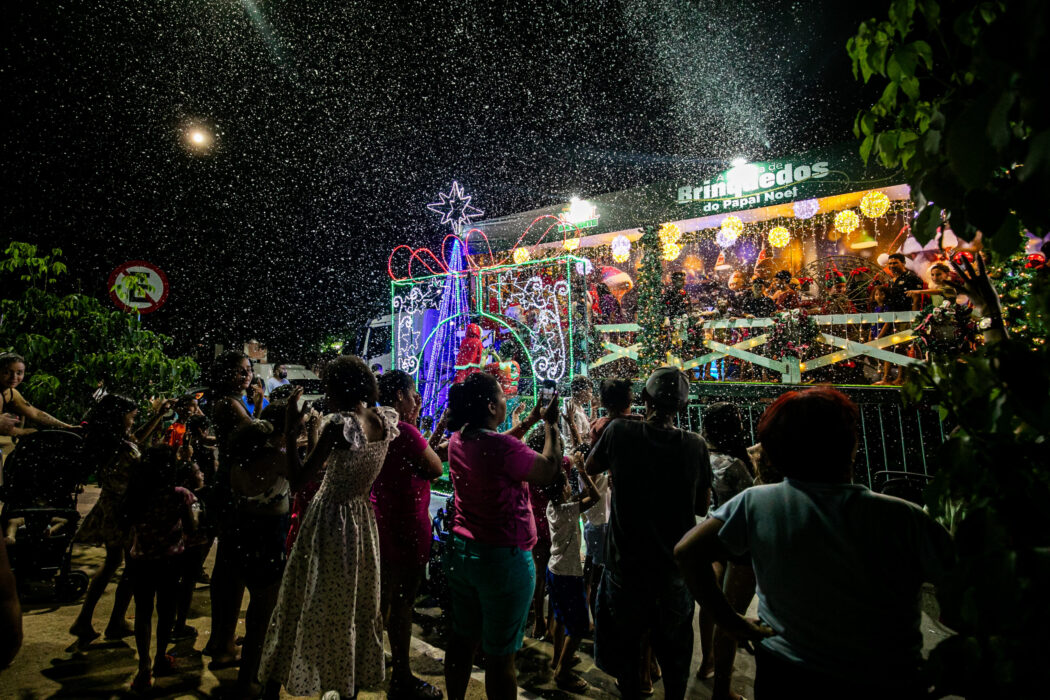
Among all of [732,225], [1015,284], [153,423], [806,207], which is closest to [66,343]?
[153,423]

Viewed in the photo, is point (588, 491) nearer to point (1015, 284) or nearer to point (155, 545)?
point (155, 545)

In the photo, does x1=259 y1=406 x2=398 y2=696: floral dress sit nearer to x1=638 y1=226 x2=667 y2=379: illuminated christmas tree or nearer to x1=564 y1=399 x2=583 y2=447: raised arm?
x1=564 y1=399 x2=583 y2=447: raised arm

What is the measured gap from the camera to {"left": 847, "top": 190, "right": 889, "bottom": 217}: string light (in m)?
8.62

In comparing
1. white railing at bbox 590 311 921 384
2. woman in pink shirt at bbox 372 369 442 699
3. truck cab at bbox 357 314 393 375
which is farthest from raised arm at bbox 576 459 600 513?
truck cab at bbox 357 314 393 375

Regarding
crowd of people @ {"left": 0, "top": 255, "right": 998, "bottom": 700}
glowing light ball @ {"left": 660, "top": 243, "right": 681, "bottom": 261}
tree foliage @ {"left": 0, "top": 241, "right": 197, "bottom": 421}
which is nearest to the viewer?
crowd of people @ {"left": 0, "top": 255, "right": 998, "bottom": 700}

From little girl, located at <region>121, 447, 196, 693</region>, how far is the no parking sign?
10.5 feet

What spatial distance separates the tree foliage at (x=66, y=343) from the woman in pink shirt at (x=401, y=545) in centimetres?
427

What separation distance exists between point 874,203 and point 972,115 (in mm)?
9560

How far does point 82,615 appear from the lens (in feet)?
12.5

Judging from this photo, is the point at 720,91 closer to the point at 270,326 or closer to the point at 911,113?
the point at 911,113

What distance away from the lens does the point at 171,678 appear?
3354 mm

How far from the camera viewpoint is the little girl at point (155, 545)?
10.9ft

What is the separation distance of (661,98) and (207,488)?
426 inches

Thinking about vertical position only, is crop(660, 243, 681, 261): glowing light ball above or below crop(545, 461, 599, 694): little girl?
above
